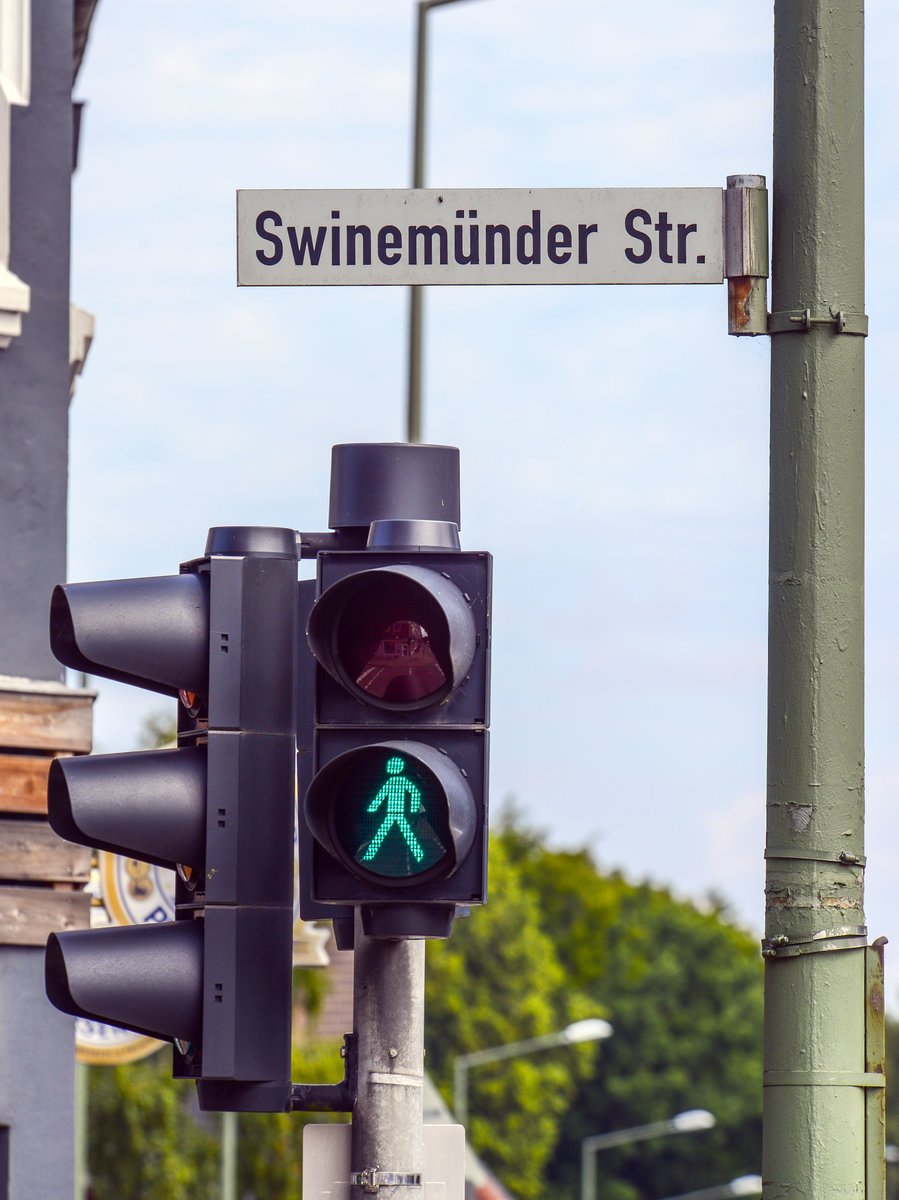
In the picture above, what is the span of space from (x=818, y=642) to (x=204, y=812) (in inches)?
53.2

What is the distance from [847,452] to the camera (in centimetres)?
442

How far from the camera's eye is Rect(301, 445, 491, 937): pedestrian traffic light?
429 cm

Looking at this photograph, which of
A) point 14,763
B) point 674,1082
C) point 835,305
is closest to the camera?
point 835,305

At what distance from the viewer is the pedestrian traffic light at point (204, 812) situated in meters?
4.52

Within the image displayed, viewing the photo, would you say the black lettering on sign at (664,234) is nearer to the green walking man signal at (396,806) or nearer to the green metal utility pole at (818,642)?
the green metal utility pole at (818,642)

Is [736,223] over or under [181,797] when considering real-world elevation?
over

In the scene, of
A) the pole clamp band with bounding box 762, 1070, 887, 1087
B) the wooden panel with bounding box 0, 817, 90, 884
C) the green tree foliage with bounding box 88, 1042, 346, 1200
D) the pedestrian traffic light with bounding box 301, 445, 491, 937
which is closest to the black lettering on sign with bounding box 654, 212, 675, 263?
the pedestrian traffic light with bounding box 301, 445, 491, 937

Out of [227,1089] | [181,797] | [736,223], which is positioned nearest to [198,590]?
[181,797]

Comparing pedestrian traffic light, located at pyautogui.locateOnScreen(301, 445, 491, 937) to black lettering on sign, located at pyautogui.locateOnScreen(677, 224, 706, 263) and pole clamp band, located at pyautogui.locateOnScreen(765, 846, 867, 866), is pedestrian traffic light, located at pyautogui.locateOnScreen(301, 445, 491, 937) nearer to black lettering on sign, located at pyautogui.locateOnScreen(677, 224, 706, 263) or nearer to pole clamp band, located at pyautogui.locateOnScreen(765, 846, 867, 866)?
pole clamp band, located at pyautogui.locateOnScreen(765, 846, 867, 866)

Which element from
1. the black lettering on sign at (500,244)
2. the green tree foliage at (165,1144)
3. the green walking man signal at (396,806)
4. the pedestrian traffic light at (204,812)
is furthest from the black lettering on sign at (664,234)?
the green tree foliage at (165,1144)

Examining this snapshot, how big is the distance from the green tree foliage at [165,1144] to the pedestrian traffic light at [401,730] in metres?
39.7

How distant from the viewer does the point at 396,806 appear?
4320 mm

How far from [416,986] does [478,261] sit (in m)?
1.55

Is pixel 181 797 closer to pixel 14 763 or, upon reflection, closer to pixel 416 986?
pixel 416 986
